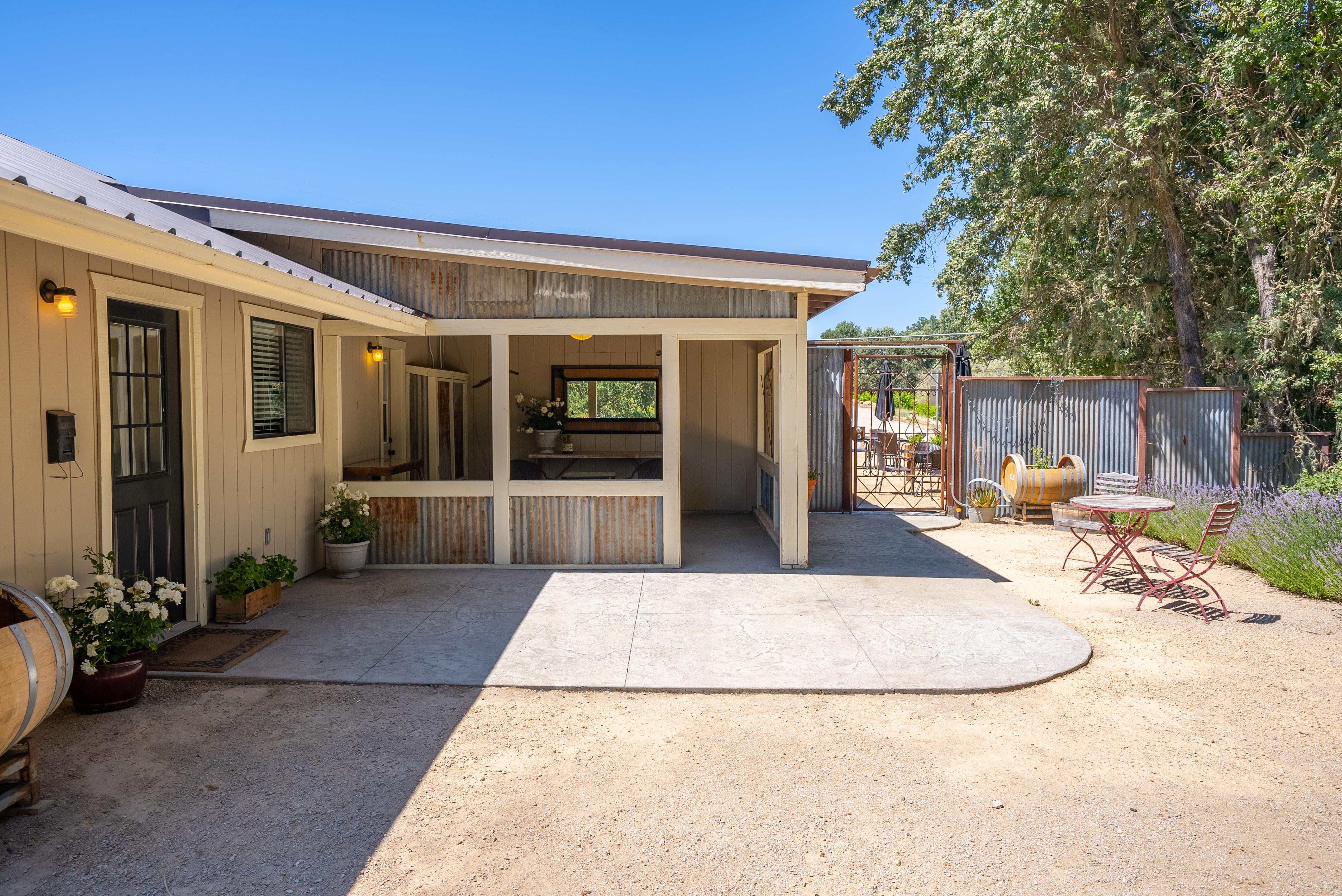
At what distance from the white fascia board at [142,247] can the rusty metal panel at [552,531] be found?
2.31 metres

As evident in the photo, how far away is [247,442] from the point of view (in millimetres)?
5324

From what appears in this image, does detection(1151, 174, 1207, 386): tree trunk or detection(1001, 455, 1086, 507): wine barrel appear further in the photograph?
detection(1151, 174, 1207, 386): tree trunk

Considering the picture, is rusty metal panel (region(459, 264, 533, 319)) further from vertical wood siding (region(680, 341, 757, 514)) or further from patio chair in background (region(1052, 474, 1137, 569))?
patio chair in background (region(1052, 474, 1137, 569))

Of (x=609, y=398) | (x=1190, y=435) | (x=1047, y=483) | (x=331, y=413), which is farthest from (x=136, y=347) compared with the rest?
(x=1190, y=435)

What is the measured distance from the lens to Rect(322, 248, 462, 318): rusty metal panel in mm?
6496

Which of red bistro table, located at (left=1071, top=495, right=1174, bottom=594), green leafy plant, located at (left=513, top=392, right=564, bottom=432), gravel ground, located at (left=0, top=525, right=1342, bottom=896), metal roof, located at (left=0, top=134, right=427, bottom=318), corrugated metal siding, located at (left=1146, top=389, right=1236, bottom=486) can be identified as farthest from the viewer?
green leafy plant, located at (left=513, top=392, right=564, bottom=432)

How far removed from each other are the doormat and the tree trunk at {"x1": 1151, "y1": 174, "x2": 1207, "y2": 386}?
1154 cm

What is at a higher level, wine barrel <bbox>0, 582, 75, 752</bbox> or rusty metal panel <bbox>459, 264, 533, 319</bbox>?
rusty metal panel <bbox>459, 264, 533, 319</bbox>

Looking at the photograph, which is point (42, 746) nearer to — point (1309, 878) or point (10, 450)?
point (10, 450)

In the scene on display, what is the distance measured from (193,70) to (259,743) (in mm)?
16026

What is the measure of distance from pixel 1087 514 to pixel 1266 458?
2784 millimetres

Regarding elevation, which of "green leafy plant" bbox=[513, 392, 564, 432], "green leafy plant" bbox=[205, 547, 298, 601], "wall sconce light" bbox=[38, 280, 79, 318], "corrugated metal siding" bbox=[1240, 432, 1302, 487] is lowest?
"green leafy plant" bbox=[205, 547, 298, 601]

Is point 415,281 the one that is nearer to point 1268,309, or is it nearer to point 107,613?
point 107,613

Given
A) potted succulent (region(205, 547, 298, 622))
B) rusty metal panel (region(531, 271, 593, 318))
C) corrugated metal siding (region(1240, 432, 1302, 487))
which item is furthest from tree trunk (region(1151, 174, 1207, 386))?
potted succulent (region(205, 547, 298, 622))
